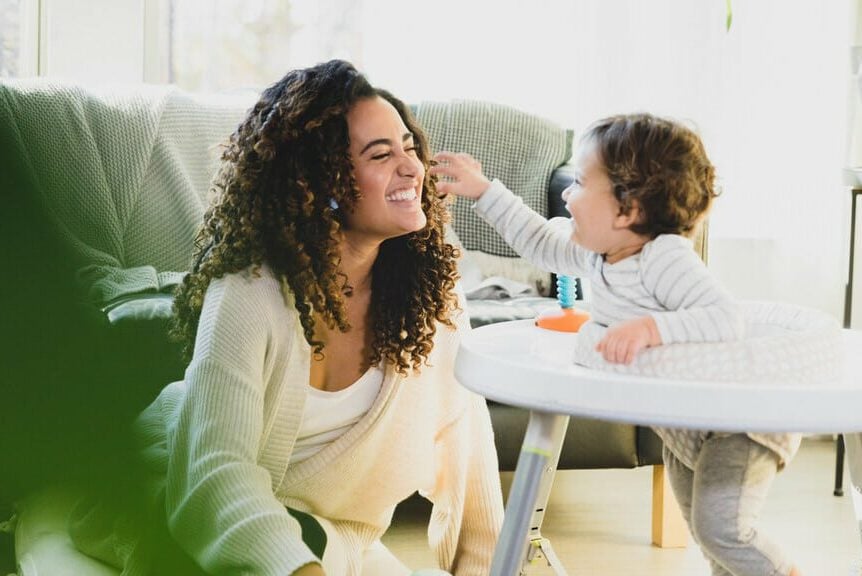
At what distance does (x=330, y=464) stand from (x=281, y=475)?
0.07 metres

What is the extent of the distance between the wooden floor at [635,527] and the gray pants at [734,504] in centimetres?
105

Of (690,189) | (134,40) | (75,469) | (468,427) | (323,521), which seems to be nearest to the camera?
(75,469)

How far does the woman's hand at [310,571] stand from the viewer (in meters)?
1.07

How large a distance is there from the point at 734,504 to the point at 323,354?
0.60m

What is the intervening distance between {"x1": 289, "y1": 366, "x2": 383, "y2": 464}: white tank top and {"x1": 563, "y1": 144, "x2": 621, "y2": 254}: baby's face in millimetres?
456

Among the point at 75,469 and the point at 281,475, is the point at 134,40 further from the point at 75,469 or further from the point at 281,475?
the point at 75,469

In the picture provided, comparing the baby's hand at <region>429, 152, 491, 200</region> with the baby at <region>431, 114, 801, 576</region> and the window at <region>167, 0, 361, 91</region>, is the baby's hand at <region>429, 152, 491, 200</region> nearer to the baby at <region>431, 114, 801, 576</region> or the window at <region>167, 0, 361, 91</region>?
the baby at <region>431, 114, 801, 576</region>

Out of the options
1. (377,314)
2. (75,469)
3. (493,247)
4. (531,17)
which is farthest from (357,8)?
(75,469)

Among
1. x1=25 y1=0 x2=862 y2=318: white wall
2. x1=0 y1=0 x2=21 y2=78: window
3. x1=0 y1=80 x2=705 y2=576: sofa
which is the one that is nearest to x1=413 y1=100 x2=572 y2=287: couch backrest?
x1=0 y1=80 x2=705 y2=576: sofa

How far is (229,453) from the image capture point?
116 centimetres

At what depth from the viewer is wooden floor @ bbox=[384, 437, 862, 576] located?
208cm

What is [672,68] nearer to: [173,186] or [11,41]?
[173,186]

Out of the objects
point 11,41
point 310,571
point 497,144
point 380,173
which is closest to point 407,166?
point 380,173

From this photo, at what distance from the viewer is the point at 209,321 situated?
4.13 feet
